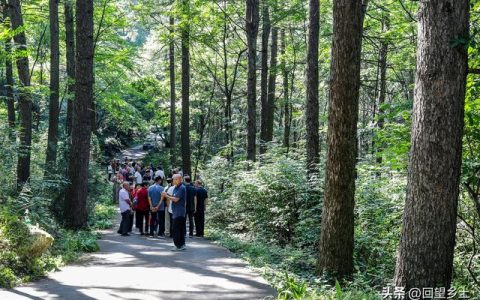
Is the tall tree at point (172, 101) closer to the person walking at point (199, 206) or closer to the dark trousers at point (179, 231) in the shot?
the person walking at point (199, 206)

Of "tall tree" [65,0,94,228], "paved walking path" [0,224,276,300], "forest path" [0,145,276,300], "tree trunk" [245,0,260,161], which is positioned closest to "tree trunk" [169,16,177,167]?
"tree trunk" [245,0,260,161]

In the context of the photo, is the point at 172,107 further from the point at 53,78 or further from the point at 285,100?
the point at 53,78

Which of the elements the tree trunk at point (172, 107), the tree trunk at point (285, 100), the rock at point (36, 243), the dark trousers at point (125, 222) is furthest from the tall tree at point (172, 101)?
the rock at point (36, 243)

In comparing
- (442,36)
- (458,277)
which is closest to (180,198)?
(458,277)

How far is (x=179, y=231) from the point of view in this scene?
40.8ft

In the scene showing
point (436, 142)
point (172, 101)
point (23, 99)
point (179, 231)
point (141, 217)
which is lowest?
point (141, 217)

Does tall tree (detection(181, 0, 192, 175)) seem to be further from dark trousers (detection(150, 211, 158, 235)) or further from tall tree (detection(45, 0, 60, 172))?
dark trousers (detection(150, 211, 158, 235))

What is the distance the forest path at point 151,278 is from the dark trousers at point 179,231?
0.31 meters

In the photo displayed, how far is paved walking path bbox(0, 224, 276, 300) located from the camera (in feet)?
25.1

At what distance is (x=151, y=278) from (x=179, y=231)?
11.8 ft

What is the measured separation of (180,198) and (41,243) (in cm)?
386

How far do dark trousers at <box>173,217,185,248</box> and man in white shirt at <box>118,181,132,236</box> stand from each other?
3.22 metres

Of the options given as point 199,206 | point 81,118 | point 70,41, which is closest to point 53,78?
point 70,41

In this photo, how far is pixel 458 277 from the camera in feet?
26.0
